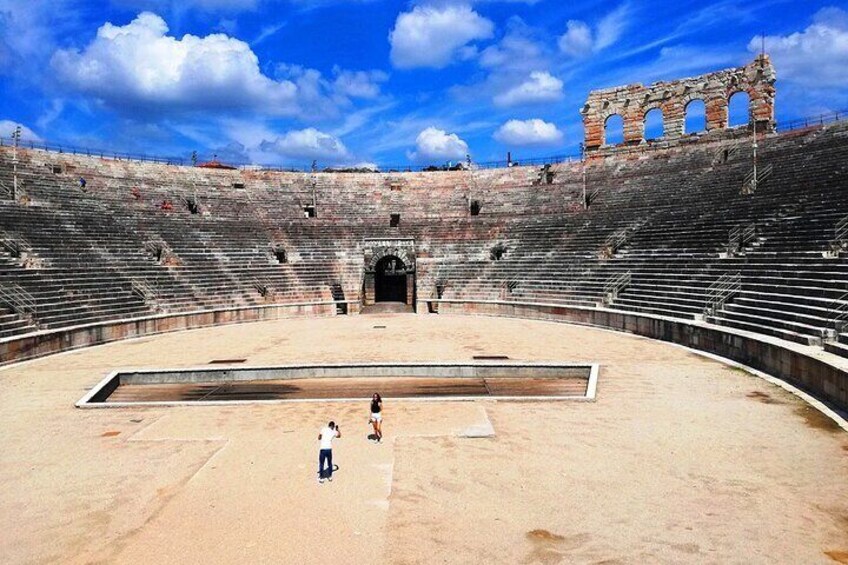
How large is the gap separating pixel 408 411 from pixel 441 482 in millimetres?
4000

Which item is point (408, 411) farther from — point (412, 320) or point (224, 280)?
point (224, 280)

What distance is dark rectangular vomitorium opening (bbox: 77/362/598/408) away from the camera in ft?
49.1

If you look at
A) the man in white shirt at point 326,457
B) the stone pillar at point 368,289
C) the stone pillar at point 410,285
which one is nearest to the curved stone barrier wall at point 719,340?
the stone pillar at point 410,285

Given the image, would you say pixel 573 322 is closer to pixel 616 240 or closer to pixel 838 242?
pixel 616 240

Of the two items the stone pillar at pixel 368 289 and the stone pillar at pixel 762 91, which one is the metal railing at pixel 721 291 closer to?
the stone pillar at pixel 762 91

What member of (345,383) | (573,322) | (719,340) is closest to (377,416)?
(345,383)

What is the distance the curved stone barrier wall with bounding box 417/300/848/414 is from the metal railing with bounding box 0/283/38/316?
21141 mm

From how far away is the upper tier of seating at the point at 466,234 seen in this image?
2297 centimetres

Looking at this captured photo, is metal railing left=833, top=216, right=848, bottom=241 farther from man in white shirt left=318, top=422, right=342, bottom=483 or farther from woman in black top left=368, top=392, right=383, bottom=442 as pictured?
man in white shirt left=318, top=422, right=342, bottom=483

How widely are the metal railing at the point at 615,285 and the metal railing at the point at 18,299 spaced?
82.7 feet

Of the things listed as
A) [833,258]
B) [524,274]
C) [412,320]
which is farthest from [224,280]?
[833,258]

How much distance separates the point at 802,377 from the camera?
14.2m

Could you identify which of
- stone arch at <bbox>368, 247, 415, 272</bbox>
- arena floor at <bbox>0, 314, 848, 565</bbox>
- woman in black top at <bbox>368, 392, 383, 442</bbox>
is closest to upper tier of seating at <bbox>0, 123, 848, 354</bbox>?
stone arch at <bbox>368, 247, 415, 272</bbox>

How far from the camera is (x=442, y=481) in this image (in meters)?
8.96
